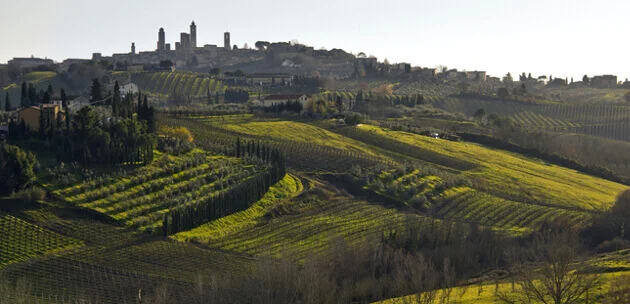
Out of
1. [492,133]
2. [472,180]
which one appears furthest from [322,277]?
[492,133]

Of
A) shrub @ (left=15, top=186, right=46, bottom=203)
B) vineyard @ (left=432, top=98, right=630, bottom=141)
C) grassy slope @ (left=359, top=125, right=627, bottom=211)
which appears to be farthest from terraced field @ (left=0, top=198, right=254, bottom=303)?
vineyard @ (left=432, top=98, right=630, bottom=141)

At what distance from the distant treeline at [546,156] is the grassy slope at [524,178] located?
6.63 feet

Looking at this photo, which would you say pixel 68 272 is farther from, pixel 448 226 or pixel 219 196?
pixel 448 226

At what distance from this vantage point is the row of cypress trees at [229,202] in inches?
1773

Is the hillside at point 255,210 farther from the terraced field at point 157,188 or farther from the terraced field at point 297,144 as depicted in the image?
the terraced field at point 297,144

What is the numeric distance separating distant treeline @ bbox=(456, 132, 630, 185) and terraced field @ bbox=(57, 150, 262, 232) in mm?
41763

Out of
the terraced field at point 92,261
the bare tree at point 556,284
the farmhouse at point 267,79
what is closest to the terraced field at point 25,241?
the terraced field at point 92,261

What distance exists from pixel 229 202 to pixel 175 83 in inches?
3189

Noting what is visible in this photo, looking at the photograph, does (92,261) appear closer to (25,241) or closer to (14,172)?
(25,241)

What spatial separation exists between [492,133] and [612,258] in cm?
5599

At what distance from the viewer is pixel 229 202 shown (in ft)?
164

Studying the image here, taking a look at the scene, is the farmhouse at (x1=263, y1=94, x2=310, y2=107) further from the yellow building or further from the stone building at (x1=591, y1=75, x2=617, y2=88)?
the stone building at (x1=591, y1=75, x2=617, y2=88)

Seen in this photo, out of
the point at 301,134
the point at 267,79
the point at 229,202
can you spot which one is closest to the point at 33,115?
the point at 229,202

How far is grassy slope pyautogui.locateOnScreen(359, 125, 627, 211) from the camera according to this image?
6391cm
